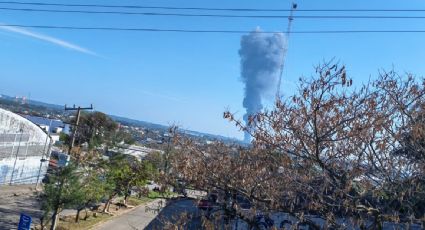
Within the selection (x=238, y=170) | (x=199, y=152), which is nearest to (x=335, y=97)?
(x=238, y=170)

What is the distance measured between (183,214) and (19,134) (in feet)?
111

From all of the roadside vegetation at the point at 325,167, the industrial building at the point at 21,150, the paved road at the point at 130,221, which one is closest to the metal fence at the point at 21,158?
the industrial building at the point at 21,150

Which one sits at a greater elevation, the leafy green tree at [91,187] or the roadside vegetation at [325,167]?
the roadside vegetation at [325,167]

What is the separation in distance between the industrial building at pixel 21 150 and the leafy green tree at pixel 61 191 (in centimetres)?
1497

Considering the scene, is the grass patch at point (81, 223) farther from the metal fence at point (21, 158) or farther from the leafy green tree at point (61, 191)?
the metal fence at point (21, 158)

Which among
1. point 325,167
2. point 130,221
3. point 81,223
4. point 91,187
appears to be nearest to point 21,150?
point 130,221

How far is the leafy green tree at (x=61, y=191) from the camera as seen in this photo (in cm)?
1995

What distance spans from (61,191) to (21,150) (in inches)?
708

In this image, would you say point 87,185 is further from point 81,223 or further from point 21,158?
point 21,158

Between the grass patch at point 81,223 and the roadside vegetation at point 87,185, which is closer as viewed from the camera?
the roadside vegetation at point 87,185

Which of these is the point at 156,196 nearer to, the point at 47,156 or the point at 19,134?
the point at 19,134

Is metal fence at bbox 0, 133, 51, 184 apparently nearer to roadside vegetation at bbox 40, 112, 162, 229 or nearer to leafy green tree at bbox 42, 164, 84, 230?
roadside vegetation at bbox 40, 112, 162, 229

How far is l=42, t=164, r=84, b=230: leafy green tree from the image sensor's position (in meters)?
20.0

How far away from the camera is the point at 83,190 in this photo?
21375 mm
